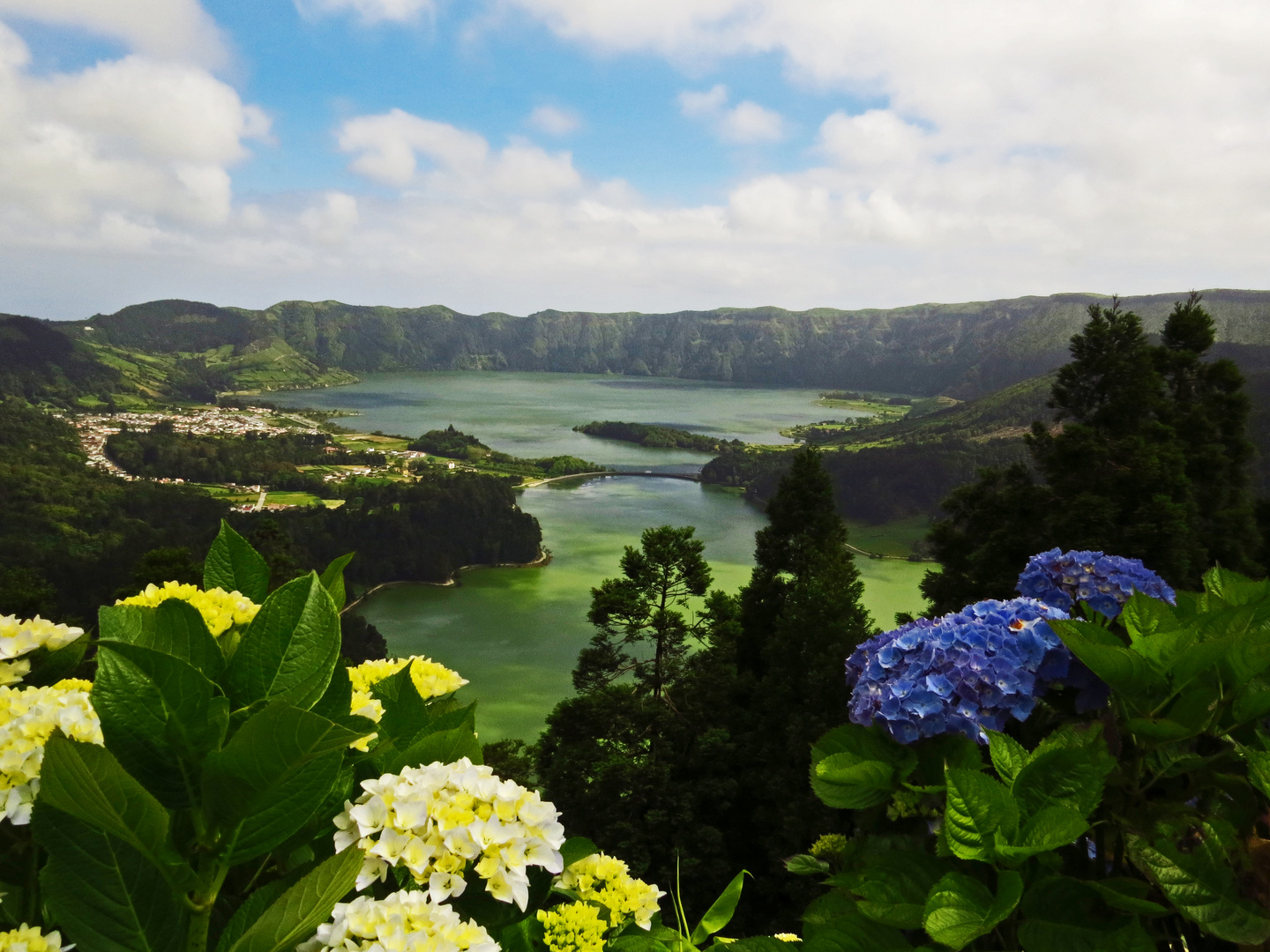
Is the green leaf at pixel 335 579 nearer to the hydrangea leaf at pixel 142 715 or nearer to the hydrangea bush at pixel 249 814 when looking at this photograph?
the hydrangea bush at pixel 249 814

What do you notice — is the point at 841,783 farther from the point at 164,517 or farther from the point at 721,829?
the point at 164,517

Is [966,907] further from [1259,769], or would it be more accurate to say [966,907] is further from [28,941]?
[28,941]

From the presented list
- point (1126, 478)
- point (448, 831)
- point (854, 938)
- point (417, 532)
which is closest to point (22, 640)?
point (448, 831)

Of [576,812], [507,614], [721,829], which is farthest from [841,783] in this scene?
[507,614]

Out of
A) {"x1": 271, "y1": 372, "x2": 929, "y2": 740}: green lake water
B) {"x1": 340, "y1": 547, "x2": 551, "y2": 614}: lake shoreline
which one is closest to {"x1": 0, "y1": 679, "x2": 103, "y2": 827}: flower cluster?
{"x1": 271, "y1": 372, "x2": 929, "y2": 740}: green lake water

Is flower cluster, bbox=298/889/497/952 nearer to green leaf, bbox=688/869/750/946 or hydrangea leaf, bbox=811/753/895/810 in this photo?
green leaf, bbox=688/869/750/946
